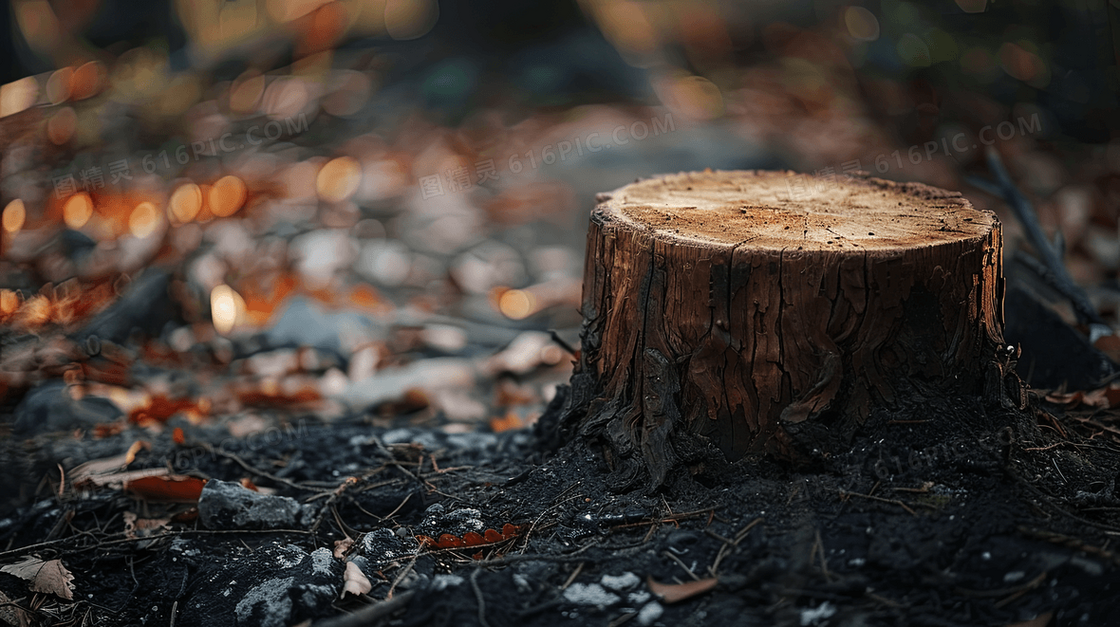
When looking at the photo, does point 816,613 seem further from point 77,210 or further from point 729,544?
point 77,210

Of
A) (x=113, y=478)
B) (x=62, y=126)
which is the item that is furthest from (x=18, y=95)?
(x=113, y=478)

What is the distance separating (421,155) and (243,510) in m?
4.10

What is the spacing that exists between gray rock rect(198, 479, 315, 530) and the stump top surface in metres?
1.20

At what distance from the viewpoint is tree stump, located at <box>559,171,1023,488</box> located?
174 centimetres

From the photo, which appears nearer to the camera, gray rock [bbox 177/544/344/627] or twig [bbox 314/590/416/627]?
twig [bbox 314/590/416/627]

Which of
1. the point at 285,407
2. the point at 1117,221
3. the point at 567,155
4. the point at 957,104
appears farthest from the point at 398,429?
the point at 957,104

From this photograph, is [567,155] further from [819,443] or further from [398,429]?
[819,443]

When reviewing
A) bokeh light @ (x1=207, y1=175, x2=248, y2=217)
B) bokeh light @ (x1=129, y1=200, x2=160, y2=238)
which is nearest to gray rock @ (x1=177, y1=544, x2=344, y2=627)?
bokeh light @ (x1=129, y1=200, x2=160, y2=238)

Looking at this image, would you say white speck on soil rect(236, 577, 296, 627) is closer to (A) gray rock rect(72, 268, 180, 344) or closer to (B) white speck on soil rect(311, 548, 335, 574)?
Result: (B) white speck on soil rect(311, 548, 335, 574)

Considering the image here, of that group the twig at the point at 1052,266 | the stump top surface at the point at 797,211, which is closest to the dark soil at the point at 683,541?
the stump top surface at the point at 797,211

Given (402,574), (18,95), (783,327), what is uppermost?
(18,95)

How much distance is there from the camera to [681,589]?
1.51 m

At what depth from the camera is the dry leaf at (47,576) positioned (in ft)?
6.10

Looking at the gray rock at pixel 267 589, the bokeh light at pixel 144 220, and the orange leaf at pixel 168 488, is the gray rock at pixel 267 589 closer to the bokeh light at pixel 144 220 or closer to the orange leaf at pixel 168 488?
the orange leaf at pixel 168 488
